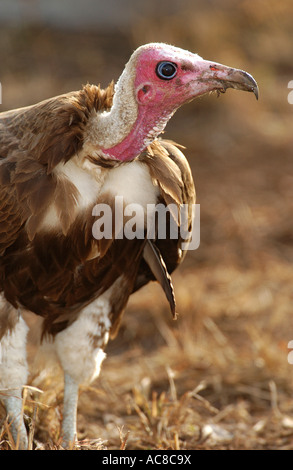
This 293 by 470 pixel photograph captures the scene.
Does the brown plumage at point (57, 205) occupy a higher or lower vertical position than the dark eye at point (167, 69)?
lower

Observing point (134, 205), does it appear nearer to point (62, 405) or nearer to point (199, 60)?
point (199, 60)

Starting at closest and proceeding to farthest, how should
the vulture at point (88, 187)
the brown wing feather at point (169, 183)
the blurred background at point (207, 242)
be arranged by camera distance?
the vulture at point (88, 187), the brown wing feather at point (169, 183), the blurred background at point (207, 242)

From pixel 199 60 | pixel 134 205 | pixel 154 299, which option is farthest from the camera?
pixel 154 299

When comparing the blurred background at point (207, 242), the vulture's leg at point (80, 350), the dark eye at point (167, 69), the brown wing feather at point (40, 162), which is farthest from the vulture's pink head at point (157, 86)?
the blurred background at point (207, 242)

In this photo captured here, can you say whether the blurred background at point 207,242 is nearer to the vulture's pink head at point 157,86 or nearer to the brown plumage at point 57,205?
the brown plumage at point 57,205

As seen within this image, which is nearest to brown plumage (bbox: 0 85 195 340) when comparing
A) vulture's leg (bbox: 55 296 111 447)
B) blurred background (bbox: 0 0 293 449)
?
vulture's leg (bbox: 55 296 111 447)

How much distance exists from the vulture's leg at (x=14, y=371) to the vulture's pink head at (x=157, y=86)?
2.84 ft

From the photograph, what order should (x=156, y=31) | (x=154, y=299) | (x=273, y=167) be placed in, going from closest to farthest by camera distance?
1. (x=154, y=299)
2. (x=273, y=167)
3. (x=156, y=31)

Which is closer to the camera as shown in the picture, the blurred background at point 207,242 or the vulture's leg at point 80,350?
the vulture's leg at point 80,350

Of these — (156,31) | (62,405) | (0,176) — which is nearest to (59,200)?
(0,176)

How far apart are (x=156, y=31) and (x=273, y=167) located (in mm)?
2071

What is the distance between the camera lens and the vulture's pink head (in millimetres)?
2457

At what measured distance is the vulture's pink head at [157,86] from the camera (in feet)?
8.06

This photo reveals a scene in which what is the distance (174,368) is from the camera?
425 centimetres
